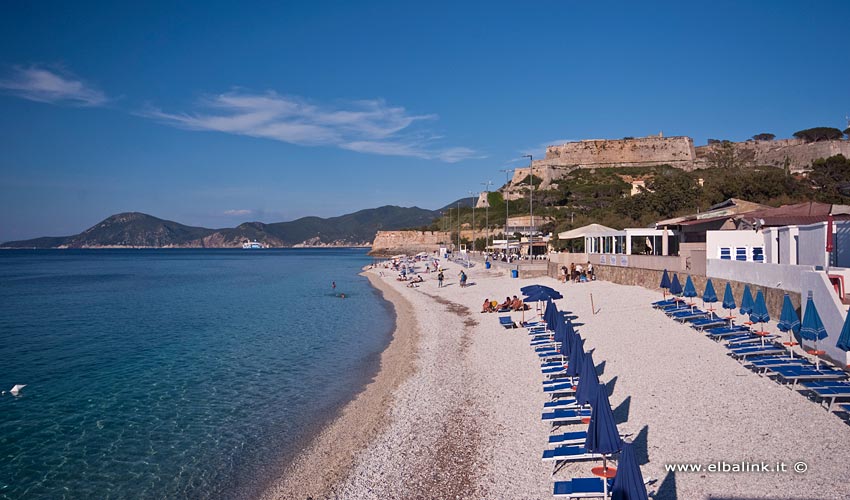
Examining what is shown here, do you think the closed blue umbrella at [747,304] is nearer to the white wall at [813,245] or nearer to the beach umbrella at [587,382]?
the white wall at [813,245]

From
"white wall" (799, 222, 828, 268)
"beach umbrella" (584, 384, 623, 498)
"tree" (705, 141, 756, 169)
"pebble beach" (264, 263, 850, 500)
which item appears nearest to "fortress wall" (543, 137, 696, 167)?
"tree" (705, 141, 756, 169)

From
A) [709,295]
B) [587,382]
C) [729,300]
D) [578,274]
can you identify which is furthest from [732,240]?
[587,382]

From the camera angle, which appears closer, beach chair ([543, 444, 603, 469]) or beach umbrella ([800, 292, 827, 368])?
beach chair ([543, 444, 603, 469])

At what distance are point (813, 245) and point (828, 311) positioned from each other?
5222mm

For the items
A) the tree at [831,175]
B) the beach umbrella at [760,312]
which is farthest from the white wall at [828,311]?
the tree at [831,175]

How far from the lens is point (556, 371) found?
468 inches

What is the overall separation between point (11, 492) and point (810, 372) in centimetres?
1277

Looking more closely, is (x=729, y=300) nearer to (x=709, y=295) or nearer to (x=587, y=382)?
(x=709, y=295)

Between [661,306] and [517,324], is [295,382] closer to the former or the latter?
[517,324]

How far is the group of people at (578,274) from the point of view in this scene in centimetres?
2773

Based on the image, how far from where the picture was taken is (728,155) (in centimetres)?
8169

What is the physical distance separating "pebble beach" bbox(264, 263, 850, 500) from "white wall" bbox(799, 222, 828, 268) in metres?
2.42

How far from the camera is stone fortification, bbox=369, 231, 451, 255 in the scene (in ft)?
363

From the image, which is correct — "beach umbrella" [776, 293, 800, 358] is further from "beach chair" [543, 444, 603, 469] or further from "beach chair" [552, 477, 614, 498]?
"beach chair" [552, 477, 614, 498]
